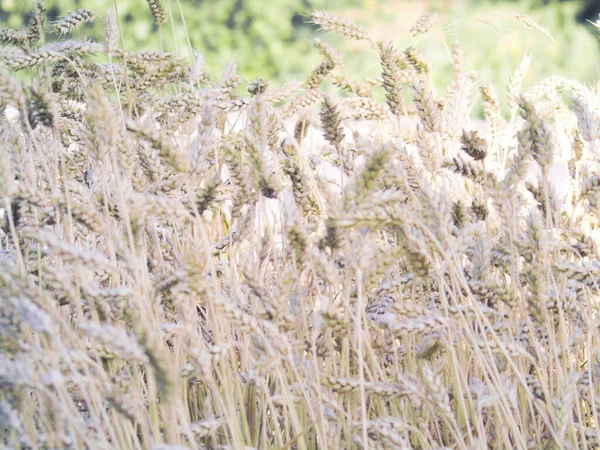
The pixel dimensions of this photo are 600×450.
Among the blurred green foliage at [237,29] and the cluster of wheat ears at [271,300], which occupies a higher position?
the blurred green foliage at [237,29]

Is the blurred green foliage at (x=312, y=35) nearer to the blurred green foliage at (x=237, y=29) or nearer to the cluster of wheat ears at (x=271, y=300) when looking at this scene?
the blurred green foliage at (x=237, y=29)

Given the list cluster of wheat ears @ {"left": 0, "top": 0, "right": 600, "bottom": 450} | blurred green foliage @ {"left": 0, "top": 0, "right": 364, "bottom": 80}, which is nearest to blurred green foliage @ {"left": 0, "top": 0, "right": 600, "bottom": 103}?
blurred green foliage @ {"left": 0, "top": 0, "right": 364, "bottom": 80}

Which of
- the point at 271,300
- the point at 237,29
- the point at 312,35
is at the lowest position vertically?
the point at 271,300

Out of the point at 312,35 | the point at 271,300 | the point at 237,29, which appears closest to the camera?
the point at 271,300

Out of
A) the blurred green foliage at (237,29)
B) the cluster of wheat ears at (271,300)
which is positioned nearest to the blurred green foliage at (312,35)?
the blurred green foliage at (237,29)

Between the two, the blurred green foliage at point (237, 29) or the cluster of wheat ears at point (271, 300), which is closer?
the cluster of wheat ears at point (271, 300)

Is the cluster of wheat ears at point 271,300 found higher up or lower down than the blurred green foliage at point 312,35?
lower down

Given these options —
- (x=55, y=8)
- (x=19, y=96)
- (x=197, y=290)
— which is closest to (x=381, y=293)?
(x=197, y=290)

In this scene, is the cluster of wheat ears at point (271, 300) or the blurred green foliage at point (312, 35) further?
the blurred green foliage at point (312, 35)

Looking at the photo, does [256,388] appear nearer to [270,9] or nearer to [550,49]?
[270,9]

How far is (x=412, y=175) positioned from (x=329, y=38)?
594 cm

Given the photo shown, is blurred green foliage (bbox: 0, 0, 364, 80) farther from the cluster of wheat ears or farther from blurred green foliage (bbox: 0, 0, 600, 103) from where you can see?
the cluster of wheat ears

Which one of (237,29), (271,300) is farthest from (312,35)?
(271,300)

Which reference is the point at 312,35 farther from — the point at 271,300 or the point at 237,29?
the point at 271,300
